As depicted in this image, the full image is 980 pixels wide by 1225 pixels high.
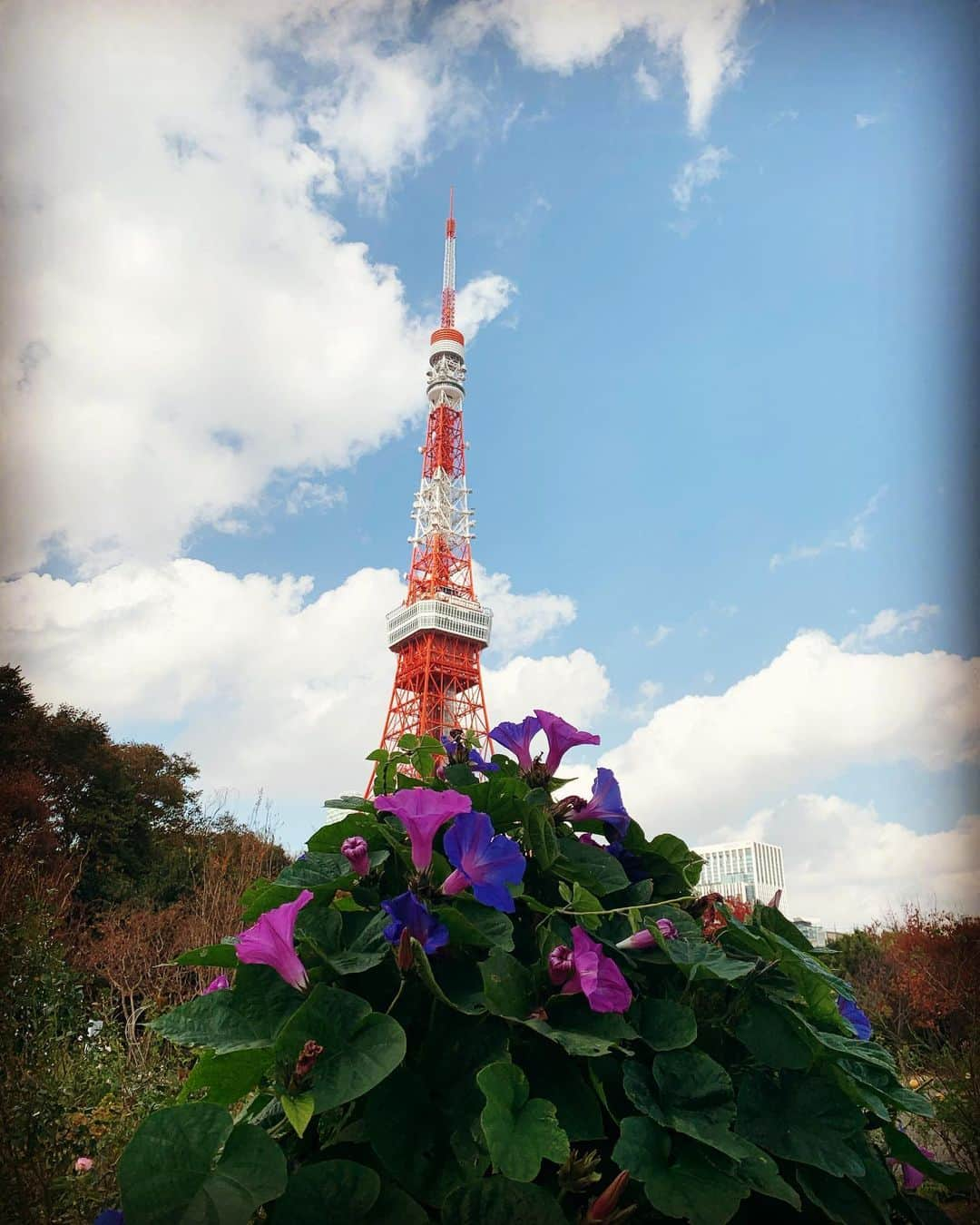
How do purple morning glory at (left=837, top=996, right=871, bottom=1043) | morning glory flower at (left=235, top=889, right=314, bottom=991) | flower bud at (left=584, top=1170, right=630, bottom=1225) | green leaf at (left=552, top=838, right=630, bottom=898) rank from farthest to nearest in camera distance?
purple morning glory at (left=837, top=996, right=871, bottom=1043)
green leaf at (left=552, top=838, right=630, bottom=898)
morning glory flower at (left=235, top=889, right=314, bottom=991)
flower bud at (left=584, top=1170, right=630, bottom=1225)

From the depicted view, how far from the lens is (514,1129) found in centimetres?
92

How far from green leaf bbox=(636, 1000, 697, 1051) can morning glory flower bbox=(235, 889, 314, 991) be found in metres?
0.44

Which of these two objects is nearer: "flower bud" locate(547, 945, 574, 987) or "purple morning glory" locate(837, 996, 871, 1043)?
"flower bud" locate(547, 945, 574, 987)

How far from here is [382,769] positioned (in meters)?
1.49

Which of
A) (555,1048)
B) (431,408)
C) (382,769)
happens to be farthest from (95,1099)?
(431,408)

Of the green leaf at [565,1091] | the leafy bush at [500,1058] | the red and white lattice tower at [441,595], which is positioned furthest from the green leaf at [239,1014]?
the red and white lattice tower at [441,595]

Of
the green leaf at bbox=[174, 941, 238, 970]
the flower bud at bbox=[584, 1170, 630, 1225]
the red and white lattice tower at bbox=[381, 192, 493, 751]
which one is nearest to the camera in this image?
the flower bud at bbox=[584, 1170, 630, 1225]

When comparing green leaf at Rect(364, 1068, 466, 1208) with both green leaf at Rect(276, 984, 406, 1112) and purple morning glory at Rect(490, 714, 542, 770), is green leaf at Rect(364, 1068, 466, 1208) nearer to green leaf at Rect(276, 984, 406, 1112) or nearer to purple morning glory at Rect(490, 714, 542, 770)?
green leaf at Rect(276, 984, 406, 1112)

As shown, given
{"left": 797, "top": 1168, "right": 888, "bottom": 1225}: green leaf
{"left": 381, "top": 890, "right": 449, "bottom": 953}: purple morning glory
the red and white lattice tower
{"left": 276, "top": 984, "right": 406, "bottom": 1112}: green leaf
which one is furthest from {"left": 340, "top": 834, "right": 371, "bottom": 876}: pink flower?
the red and white lattice tower

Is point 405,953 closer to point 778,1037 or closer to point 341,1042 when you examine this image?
point 341,1042

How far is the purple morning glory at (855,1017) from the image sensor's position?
4.66ft

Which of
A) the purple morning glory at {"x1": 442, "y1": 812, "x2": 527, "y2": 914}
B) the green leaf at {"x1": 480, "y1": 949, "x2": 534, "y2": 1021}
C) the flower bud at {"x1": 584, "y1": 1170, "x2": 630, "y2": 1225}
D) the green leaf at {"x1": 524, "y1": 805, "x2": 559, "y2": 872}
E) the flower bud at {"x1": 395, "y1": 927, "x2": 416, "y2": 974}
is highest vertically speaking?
the green leaf at {"x1": 524, "y1": 805, "x2": 559, "y2": 872}

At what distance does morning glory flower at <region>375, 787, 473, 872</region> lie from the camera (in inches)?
44.5

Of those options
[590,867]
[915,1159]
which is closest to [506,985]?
[590,867]
